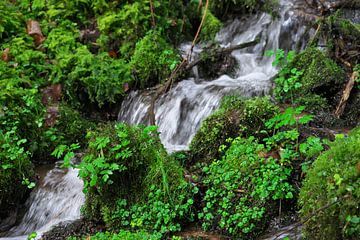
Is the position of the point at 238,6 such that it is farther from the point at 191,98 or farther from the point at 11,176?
the point at 11,176

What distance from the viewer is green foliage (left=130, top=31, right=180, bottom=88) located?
7.68 m

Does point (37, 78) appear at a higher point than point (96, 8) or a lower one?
lower

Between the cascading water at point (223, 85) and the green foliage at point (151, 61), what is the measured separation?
12.3 inches

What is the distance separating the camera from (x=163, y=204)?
14.5ft

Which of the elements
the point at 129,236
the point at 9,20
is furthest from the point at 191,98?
the point at 9,20

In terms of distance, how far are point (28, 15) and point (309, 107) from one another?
6165 mm

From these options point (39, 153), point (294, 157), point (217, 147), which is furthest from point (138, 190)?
point (39, 153)

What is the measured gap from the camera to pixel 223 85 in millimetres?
7086

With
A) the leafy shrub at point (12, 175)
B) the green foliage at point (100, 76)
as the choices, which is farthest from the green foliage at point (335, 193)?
the green foliage at point (100, 76)

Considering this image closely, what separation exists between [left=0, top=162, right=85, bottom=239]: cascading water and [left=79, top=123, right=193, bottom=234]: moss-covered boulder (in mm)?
563

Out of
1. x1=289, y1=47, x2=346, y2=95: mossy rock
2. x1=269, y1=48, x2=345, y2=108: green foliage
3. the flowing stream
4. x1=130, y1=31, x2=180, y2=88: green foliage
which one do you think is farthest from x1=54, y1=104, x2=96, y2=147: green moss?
x1=289, y1=47, x2=346, y2=95: mossy rock

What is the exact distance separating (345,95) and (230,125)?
6.11ft

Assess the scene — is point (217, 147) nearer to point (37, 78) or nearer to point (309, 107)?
point (309, 107)

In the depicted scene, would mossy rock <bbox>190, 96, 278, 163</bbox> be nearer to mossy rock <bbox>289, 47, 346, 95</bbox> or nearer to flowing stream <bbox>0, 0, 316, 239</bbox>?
flowing stream <bbox>0, 0, 316, 239</bbox>
